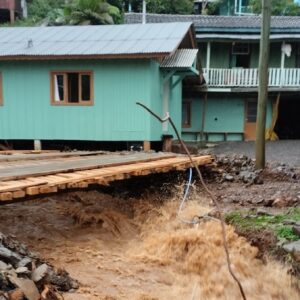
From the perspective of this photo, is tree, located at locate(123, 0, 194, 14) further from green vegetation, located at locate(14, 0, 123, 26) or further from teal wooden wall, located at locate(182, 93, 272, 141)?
teal wooden wall, located at locate(182, 93, 272, 141)

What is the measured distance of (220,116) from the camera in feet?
73.6

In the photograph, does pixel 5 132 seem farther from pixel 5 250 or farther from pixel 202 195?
pixel 5 250

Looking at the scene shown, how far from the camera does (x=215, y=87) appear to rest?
21.3 m

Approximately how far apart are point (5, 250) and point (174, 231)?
327 centimetres

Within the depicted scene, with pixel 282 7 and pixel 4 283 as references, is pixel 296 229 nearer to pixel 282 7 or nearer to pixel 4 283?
pixel 4 283

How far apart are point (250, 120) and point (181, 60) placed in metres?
7.88

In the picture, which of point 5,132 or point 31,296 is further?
point 5,132

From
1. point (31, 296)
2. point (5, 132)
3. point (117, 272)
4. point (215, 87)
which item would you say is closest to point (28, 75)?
point (5, 132)

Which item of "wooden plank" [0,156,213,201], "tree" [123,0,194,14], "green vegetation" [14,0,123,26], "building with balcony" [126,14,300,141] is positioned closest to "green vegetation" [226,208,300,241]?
"wooden plank" [0,156,213,201]

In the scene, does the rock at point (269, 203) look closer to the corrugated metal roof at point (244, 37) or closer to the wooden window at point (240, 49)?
the corrugated metal roof at point (244, 37)

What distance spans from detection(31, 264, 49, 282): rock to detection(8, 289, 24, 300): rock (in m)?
0.45

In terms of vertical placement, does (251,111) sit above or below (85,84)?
below

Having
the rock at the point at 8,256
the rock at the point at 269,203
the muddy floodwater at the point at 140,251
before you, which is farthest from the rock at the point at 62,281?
the rock at the point at 269,203

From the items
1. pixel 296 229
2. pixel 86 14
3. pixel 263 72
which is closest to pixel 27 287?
pixel 296 229
